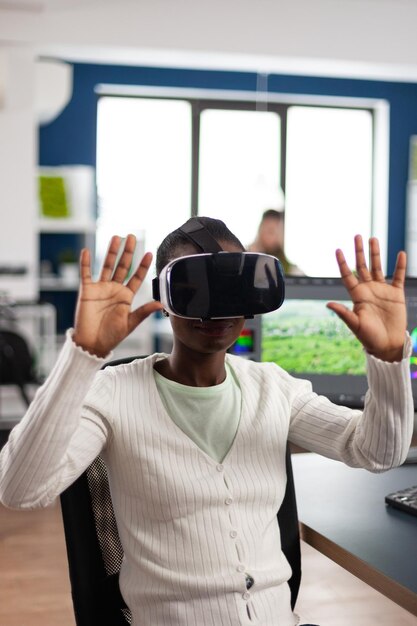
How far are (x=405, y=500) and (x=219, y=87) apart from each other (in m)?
6.73

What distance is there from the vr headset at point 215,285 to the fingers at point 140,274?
0.04 meters

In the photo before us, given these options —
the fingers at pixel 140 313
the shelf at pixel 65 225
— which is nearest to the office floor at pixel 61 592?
the fingers at pixel 140 313

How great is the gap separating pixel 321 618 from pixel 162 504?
5.56 ft

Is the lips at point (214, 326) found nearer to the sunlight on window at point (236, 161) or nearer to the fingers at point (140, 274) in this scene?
the fingers at point (140, 274)

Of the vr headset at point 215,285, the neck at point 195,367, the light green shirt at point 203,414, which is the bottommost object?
the light green shirt at point 203,414

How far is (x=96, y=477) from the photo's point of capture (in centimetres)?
137

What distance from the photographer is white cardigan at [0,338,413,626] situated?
1202 mm

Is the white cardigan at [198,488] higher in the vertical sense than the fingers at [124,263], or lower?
lower

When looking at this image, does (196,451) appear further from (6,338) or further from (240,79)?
(240,79)

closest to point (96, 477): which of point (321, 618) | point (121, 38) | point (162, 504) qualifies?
point (162, 504)

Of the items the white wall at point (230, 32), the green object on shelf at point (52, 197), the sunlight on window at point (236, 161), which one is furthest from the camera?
the sunlight on window at point (236, 161)

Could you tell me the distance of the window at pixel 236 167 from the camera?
7.71m

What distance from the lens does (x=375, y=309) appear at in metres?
1.20

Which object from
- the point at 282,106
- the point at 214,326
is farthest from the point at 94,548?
the point at 282,106
